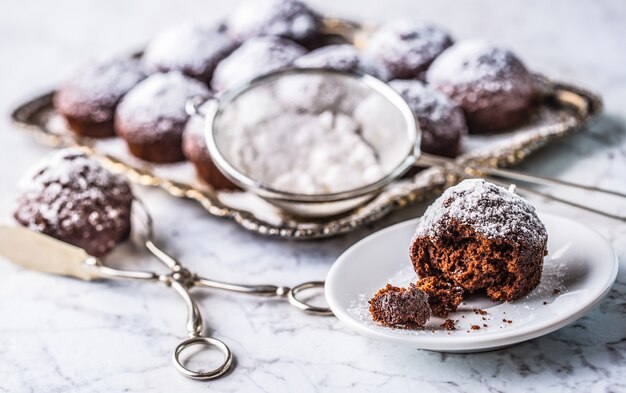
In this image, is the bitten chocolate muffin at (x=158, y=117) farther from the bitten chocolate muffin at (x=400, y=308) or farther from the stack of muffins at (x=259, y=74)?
the bitten chocolate muffin at (x=400, y=308)

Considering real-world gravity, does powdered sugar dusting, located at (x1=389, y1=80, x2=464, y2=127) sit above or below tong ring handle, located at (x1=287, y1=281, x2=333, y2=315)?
above

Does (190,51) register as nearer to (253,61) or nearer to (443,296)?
(253,61)

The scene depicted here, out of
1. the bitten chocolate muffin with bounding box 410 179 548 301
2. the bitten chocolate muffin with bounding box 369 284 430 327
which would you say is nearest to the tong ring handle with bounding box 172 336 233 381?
the bitten chocolate muffin with bounding box 369 284 430 327

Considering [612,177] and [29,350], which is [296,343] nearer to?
[29,350]

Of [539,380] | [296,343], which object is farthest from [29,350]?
[539,380]

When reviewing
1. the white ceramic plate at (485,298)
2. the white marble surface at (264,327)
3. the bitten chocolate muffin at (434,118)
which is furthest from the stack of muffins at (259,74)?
the white ceramic plate at (485,298)

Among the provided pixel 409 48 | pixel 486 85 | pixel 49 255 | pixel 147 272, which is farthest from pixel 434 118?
pixel 49 255

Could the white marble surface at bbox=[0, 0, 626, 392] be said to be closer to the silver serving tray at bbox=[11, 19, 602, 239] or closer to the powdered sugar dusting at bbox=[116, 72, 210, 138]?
the silver serving tray at bbox=[11, 19, 602, 239]
